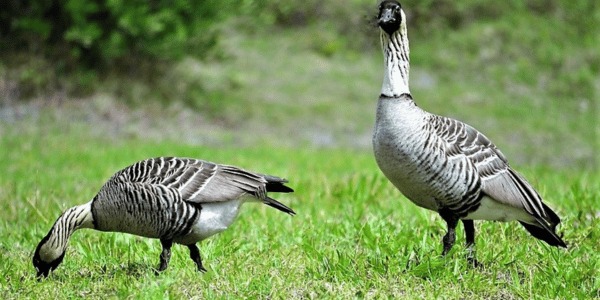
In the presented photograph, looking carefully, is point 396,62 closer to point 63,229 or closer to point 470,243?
point 470,243

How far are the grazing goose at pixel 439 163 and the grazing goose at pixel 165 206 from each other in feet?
3.39

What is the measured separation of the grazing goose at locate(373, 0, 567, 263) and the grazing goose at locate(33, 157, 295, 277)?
103 centimetres

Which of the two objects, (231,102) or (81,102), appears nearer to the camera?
(81,102)

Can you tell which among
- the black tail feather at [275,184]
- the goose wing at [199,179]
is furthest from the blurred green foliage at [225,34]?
the goose wing at [199,179]

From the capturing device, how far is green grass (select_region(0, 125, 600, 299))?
5598 millimetres

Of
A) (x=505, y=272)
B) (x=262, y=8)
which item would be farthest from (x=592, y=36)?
(x=505, y=272)

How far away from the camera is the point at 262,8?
17.3m

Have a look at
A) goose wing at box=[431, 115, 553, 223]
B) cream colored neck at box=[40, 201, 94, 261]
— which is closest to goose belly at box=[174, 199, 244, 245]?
cream colored neck at box=[40, 201, 94, 261]

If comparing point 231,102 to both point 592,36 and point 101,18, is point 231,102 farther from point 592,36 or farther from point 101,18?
point 592,36

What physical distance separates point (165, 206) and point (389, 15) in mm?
2088

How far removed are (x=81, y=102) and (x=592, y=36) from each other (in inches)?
582

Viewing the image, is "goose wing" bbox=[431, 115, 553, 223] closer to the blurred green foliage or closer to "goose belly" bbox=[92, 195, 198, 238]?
"goose belly" bbox=[92, 195, 198, 238]

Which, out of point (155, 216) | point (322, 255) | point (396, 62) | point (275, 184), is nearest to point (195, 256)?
point (155, 216)

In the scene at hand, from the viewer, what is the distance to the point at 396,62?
237 inches
